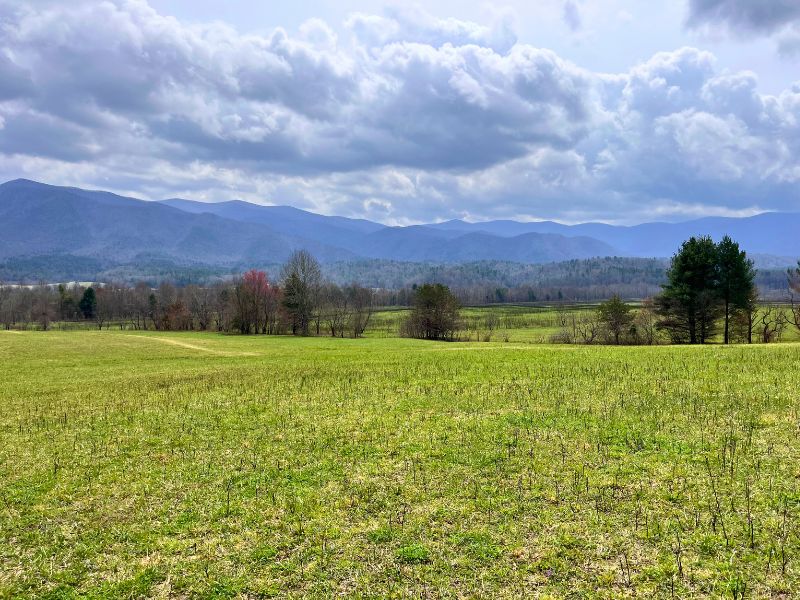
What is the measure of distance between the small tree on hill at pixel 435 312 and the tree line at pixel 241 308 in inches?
560

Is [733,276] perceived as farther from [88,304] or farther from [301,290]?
[88,304]

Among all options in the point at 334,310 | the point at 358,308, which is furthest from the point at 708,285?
the point at 334,310

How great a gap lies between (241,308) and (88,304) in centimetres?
7373

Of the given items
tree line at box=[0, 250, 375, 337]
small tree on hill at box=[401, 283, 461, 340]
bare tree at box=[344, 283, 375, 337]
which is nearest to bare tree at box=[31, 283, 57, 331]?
tree line at box=[0, 250, 375, 337]

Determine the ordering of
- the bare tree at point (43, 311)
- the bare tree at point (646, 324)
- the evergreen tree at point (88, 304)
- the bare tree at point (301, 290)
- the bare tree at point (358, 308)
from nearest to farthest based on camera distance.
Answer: the bare tree at point (646, 324)
the bare tree at point (301, 290)
the bare tree at point (358, 308)
the bare tree at point (43, 311)
the evergreen tree at point (88, 304)

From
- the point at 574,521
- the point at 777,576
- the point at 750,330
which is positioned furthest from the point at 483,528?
the point at 750,330

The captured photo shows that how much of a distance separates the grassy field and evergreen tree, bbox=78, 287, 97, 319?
138713 millimetres

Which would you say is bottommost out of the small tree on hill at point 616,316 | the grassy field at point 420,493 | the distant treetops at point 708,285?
the grassy field at point 420,493

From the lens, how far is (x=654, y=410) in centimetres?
1547

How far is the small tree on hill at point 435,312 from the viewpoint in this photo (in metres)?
83.7

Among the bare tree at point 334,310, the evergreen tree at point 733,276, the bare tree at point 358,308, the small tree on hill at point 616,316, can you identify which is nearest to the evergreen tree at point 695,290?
the evergreen tree at point 733,276

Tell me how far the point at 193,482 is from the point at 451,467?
20.8ft

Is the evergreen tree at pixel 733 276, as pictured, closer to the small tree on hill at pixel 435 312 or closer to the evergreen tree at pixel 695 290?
the evergreen tree at pixel 695 290

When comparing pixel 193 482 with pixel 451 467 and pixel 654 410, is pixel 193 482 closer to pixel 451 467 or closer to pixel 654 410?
pixel 451 467
